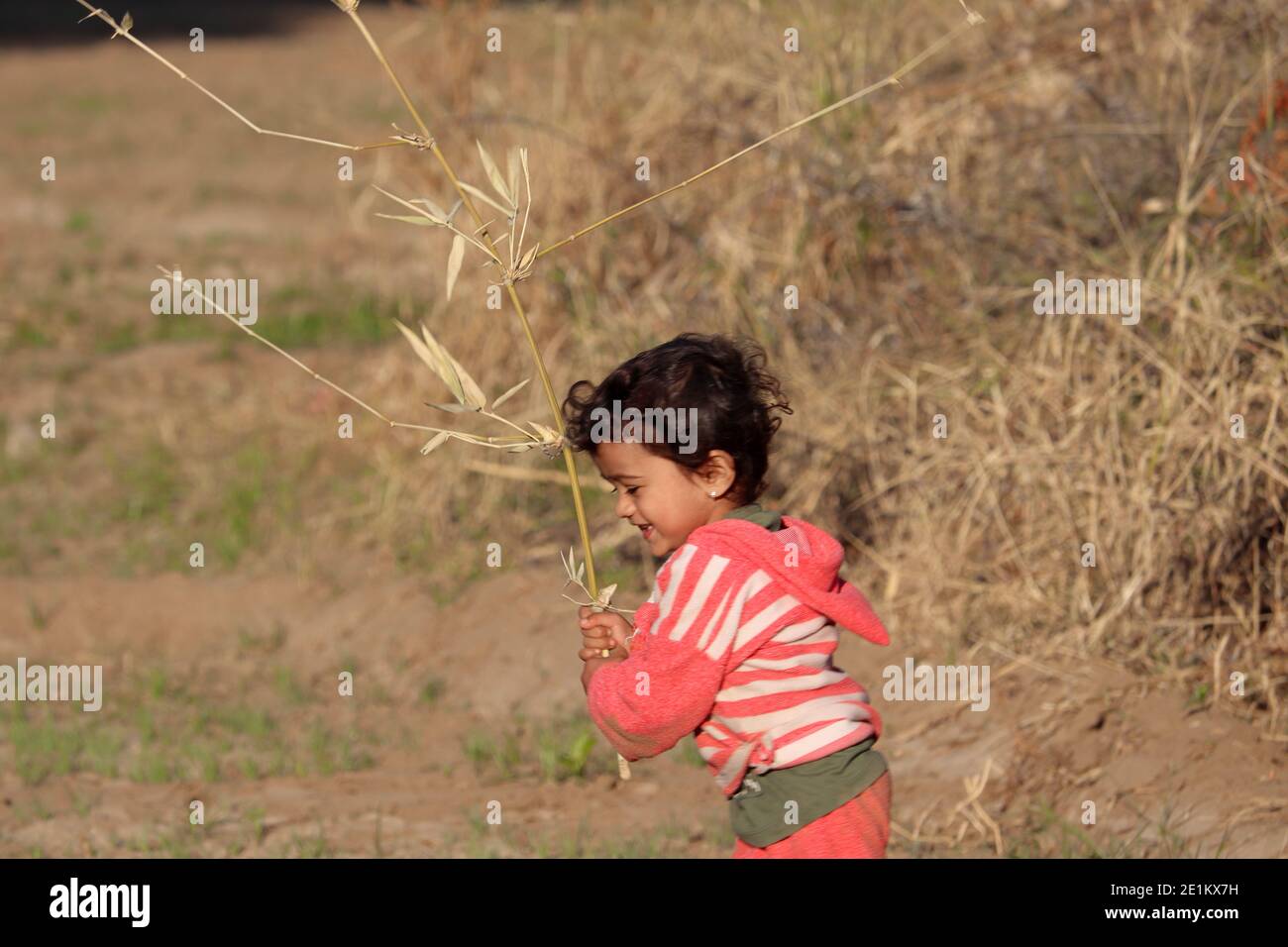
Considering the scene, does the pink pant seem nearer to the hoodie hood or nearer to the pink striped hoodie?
the pink striped hoodie

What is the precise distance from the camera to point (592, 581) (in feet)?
9.25

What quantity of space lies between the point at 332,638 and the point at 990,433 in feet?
7.63

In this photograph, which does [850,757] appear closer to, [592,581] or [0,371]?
[592,581]

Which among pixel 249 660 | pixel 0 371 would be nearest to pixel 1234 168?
pixel 249 660

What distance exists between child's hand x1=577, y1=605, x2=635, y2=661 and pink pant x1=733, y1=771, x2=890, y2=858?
42cm

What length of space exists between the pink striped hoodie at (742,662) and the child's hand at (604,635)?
0.09 meters

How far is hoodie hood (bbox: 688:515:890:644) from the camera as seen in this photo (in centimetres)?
255

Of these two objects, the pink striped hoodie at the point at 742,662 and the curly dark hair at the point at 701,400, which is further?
the curly dark hair at the point at 701,400

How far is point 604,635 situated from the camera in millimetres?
2725

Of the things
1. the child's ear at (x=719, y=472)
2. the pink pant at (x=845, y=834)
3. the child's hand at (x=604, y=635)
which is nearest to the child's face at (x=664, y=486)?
the child's ear at (x=719, y=472)

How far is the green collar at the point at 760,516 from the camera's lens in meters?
2.62

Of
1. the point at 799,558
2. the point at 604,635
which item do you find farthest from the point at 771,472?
the point at 799,558

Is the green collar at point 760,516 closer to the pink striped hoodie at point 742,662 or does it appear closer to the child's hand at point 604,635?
the pink striped hoodie at point 742,662

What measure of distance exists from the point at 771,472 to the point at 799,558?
2.87 meters
